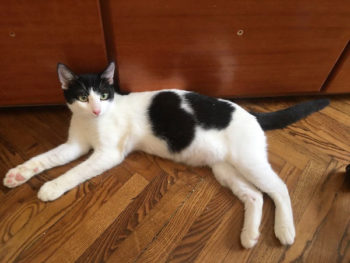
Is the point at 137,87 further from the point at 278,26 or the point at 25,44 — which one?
the point at 278,26

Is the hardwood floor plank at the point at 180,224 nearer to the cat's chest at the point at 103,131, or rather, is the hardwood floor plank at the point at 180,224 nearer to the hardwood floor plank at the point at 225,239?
the hardwood floor plank at the point at 225,239

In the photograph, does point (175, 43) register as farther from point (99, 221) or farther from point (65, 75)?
point (99, 221)

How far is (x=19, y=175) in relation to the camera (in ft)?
3.09

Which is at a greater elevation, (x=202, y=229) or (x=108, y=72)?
(x=108, y=72)

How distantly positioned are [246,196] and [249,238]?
149mm

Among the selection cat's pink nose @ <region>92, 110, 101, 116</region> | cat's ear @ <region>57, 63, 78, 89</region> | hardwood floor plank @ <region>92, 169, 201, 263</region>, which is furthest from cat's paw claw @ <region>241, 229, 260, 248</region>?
cat's ear @ <region>57, 63, 78, 89</region>

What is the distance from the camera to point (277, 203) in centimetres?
91

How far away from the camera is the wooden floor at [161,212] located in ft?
2.76

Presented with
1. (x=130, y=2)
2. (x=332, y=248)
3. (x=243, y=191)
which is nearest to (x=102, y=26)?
(x=130, y=2)

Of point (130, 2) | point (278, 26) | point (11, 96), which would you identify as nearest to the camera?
point (130, 2)

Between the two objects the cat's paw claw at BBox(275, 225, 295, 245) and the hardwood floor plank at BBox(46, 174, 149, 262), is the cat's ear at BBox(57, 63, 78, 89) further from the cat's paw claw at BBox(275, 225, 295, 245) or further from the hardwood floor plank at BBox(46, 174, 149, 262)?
the cat's paw claw at BBox(275, 225, 295, 245)

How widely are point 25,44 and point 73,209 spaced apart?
2.08 feet

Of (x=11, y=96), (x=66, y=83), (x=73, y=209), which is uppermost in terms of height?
(x=66, y=83)

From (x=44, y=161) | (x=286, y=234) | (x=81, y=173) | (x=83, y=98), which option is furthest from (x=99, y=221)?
(x=286, y=234)
